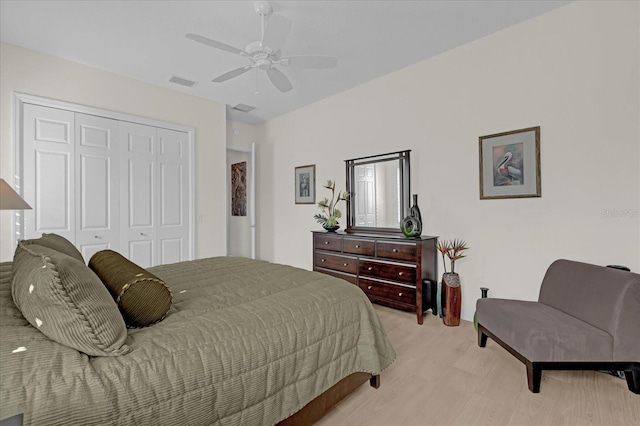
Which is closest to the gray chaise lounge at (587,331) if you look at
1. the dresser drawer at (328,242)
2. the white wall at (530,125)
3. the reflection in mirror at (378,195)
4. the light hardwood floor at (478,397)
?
the light hardwood floor at (478,397)

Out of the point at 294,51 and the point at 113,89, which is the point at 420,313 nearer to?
the point at 294,51

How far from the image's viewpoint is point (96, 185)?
144 inches

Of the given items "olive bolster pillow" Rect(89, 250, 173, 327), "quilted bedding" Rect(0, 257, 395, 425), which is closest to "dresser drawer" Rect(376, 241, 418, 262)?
"quilted bedding" Rect(0, 257, 395, 425)

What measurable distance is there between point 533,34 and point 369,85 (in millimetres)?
1792

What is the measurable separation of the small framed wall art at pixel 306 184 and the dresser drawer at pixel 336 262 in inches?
43.0

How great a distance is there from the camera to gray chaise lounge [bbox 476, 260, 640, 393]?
5.92 ft

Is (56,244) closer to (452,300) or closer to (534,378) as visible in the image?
(534,378)

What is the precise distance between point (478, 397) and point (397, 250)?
152 cm

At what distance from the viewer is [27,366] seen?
0.83 meters

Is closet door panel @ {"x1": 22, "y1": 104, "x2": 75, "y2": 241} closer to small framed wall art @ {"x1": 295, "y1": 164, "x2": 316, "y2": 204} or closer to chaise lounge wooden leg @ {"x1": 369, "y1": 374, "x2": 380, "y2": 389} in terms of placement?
small framed wall art @ {"x1": 295, "y1": 164, "x2": 316, "y2": 204}

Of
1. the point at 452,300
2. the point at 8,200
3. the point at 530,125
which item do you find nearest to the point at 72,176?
the point at 8,200

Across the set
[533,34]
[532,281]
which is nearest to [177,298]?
[532,281]

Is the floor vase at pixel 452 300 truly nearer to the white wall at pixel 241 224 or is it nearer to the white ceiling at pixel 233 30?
the white ceiling at pixel 233 30

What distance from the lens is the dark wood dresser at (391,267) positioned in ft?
9.98
